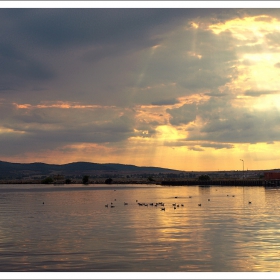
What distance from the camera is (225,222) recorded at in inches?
2282

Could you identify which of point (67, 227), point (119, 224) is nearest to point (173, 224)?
point (119, 224)

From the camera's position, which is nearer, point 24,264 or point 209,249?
point 24,264

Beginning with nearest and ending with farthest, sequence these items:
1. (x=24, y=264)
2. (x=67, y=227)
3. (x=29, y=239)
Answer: (x=24, y=264), (x=29, y=239), (x=67, y=227)

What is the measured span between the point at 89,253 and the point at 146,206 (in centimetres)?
5099

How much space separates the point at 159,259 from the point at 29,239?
15.0 m

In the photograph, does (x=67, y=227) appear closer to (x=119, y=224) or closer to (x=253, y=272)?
(x=119, y=224)

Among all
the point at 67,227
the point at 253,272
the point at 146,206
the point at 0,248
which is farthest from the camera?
the point at 146,206

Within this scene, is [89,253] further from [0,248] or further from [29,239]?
[29,239]

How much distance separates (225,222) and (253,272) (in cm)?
2773

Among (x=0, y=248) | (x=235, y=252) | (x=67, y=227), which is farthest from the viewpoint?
(x=67, y=227)

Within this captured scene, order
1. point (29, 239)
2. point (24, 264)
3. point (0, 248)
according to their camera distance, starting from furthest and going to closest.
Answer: point (29, 239)
point (0, 248)
point (24, 264)

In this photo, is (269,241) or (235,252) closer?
(235,252)

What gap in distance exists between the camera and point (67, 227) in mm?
55438

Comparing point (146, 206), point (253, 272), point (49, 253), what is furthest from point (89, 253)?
point (146, 206)
